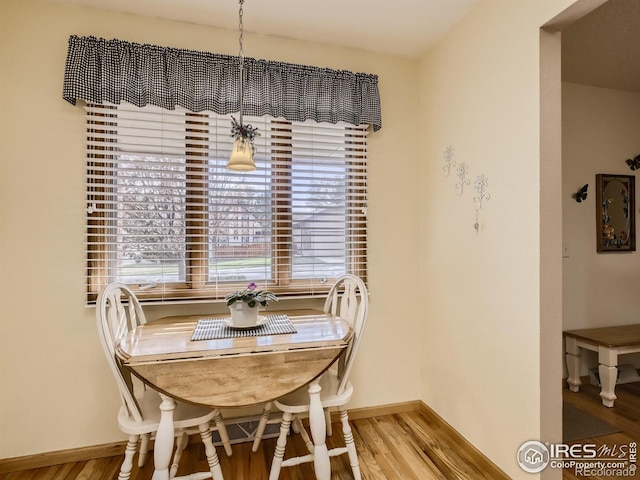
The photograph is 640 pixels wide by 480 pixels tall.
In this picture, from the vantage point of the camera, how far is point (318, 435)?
61.4 inches

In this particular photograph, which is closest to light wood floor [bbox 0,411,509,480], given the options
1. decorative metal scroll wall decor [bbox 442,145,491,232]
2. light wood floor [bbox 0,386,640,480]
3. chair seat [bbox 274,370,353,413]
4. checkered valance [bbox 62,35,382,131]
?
light wood floor [bbox 0,386,640,480]

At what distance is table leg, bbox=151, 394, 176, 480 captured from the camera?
142 centimetres

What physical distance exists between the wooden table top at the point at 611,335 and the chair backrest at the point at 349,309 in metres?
1.90

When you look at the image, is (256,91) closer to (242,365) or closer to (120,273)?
(120,273)

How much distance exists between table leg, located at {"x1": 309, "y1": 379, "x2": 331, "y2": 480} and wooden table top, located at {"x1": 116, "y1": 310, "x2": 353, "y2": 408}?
0.36 feet

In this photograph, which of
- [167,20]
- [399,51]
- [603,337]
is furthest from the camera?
[603,337]

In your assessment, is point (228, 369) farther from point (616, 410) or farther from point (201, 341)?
point (616, 410)

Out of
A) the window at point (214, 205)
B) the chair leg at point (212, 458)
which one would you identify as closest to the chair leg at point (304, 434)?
the chair leg at point (212, 458)

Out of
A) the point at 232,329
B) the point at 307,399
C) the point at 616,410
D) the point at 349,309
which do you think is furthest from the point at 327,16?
the point at 616,410

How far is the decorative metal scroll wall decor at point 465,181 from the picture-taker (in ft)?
6.26

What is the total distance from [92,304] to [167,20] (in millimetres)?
1705

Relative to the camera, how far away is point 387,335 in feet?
8.11

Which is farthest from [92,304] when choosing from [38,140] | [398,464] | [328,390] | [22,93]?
[398,464]

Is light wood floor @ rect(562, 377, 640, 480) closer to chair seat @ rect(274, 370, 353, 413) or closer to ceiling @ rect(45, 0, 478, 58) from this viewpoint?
chair seat @ rect(274, 370, 353, 413)
